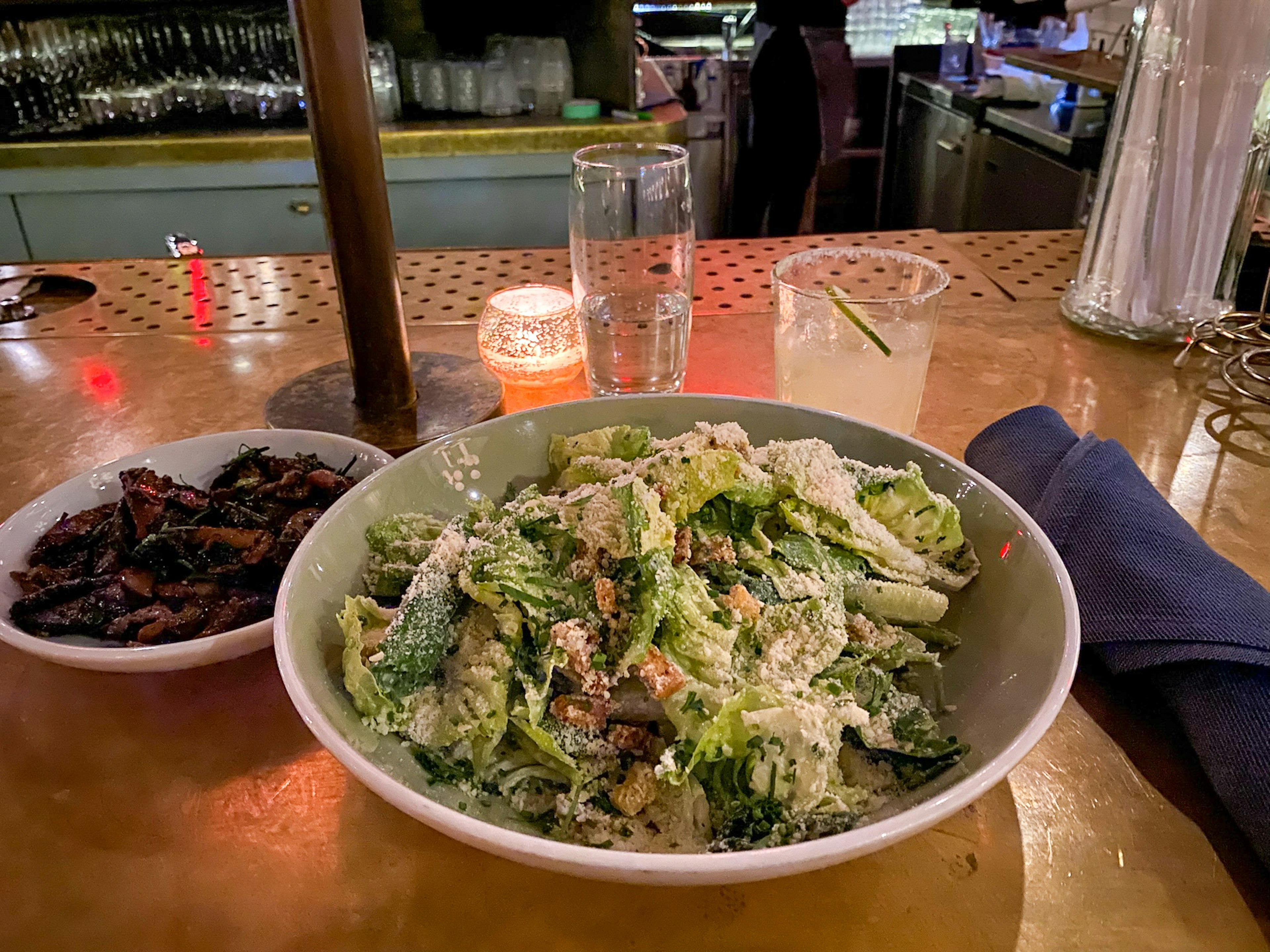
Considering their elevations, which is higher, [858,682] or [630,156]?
[630,156]

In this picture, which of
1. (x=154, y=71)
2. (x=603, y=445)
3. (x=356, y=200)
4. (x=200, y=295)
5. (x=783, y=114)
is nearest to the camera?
(x=603, y=445)

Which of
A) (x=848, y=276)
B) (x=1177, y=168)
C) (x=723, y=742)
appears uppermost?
(x=1177, y=168)

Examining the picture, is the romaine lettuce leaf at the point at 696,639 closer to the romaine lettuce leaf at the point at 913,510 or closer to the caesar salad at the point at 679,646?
the caesar salad at the point at 679,646

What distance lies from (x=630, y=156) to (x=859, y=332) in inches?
13.8

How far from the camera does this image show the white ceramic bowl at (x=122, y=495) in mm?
609

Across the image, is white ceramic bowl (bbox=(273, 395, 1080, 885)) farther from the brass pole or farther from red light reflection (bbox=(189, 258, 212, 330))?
red light reflection (bbox=(189, 258, 212, 330))

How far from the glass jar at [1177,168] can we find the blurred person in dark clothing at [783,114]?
94.9 inches

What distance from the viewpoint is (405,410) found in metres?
1.02

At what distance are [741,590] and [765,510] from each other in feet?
0.31

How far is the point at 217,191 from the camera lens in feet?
8.91

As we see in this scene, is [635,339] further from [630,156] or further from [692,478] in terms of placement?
[692,478]

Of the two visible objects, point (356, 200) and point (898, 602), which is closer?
point (898, 602)

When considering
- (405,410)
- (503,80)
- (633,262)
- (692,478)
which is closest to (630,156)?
(633,262)

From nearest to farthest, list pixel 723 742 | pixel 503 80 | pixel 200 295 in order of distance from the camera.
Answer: pixel 723 742
pixel 200 295
pixel 503 80
